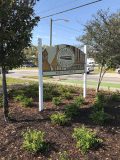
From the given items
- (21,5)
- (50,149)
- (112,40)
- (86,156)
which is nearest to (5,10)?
(21,5)

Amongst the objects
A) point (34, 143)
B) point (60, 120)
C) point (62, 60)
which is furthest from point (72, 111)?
point (62, 60)

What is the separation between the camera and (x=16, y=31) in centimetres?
897

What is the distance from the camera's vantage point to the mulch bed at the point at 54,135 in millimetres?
6797

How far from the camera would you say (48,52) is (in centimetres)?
1120

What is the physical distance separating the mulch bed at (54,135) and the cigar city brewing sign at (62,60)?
5.26 feet

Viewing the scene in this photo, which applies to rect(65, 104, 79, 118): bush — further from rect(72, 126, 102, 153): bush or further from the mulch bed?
rect(72, 126, 102, 153): bush

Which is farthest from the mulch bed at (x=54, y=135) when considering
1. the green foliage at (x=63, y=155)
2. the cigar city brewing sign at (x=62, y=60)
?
the cigar city brewing sign at (x=62, y=60)

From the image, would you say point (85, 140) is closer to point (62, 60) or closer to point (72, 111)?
point (72, 111)

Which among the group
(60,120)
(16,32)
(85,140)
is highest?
(16,32)

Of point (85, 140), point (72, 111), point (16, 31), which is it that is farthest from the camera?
point (72, 111)

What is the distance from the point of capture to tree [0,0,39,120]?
28.6 ft

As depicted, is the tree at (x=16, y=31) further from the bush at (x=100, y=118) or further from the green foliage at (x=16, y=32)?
the bush at (x=100, y=118)

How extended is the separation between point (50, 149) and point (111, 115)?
2859 millimetres

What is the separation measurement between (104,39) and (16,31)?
Answer: 5.97m
